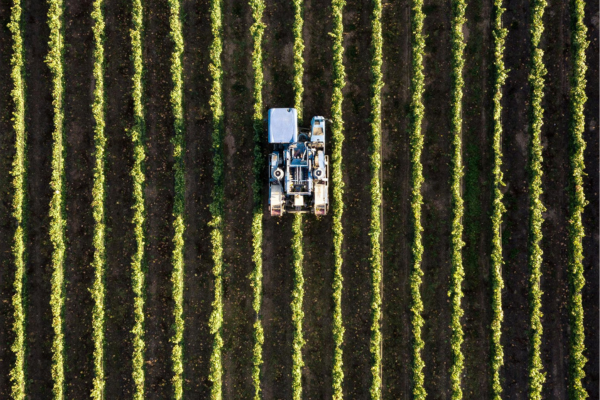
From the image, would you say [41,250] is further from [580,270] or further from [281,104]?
[580,270]

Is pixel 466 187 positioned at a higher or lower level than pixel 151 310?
higher

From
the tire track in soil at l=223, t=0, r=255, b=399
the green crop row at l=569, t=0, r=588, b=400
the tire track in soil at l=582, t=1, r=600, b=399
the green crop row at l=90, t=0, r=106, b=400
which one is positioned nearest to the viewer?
the green crop row at l=569, t=0, r=588, b=400

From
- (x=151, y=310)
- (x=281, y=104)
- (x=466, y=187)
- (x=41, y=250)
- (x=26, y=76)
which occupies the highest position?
(x=26, y=76)

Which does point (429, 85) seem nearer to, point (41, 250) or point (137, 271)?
point (137, 271)

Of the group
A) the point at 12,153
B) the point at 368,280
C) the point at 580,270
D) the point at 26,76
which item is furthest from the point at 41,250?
the point at 580,270

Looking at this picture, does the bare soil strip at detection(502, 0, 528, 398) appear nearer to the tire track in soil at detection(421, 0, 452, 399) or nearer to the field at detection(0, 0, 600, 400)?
the field at detection(0, 0, 600, 400)

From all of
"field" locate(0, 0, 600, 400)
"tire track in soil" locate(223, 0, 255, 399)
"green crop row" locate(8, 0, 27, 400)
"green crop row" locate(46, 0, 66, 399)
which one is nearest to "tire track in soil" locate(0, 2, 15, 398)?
"field" locate(0, 0, 600, 400)
